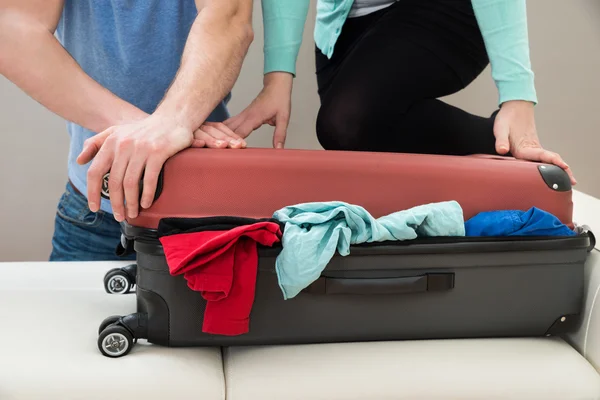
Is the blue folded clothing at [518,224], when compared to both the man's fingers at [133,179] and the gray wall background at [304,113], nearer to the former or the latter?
the man's fingers at [133,179]

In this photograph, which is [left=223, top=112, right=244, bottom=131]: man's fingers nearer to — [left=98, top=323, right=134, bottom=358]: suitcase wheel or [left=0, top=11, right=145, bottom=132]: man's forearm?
[left=0, top=11, right=145, bottom=132]: man's forearm

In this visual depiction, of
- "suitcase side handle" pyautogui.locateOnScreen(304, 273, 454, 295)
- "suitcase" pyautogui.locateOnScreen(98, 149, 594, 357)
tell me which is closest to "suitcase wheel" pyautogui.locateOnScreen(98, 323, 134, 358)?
"suitcase" pyautogui.locateOnScreen(98, 149, 594, 357)

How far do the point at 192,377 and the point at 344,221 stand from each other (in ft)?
0.86

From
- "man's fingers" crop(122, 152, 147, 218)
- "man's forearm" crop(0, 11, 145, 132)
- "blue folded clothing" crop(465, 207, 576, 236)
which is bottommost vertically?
"blue folded clothing" crop(465, 207, 576, 236)

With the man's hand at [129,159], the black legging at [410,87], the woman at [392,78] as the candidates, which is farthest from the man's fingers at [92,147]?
the black legging at [410,87]

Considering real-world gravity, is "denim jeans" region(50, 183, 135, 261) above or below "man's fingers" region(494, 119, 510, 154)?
below

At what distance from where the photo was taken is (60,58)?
105cm

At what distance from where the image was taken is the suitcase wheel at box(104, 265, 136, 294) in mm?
1041

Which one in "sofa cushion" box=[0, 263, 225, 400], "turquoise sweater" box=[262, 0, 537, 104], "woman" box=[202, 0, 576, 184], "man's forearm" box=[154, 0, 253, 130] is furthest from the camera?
"woman" box=[202, 0, 576, 184]

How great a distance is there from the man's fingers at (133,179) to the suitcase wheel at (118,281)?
0.22 m

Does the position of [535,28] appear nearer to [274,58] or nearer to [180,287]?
[274,58]

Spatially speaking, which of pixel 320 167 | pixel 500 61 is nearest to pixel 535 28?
pixel 500 61

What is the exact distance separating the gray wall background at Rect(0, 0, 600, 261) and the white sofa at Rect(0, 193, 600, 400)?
3.58ft

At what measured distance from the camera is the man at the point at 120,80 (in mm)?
874
